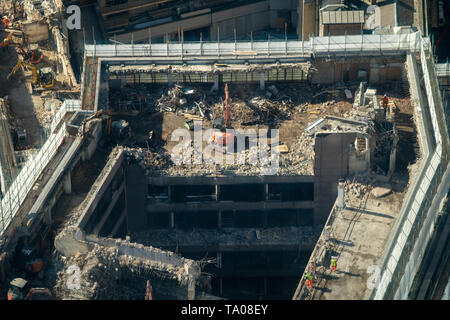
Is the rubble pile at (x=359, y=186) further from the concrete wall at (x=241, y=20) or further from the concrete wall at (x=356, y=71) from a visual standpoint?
the concrete wall at (x=241, y=20)

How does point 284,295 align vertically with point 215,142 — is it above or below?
below

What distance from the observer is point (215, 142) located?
103625 mm

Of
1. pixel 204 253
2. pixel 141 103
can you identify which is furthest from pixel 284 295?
pixel 141 103

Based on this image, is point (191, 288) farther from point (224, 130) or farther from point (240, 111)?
point (240, 111)

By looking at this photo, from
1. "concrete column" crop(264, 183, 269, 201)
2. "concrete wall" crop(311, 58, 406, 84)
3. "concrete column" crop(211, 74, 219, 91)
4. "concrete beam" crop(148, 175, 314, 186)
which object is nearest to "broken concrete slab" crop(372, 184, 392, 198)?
"concrete beam" crop(148, 175, 314, 186)

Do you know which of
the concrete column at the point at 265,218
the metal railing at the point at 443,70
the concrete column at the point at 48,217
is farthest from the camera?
the metal railing at the point at 443,70

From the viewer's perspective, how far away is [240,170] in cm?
10069

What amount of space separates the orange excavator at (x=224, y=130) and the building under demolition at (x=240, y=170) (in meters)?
0.25

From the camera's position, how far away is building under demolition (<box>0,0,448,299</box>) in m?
88.8

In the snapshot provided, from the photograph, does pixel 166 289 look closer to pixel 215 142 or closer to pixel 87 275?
pixel 87 275

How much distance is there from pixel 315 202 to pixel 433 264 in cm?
1538

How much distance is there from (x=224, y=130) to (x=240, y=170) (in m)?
5.65

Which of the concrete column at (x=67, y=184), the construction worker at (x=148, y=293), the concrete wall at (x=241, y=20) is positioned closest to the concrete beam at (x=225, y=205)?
the concrete column at (x=67, y=184)

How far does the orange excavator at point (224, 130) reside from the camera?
10338 centimetres
